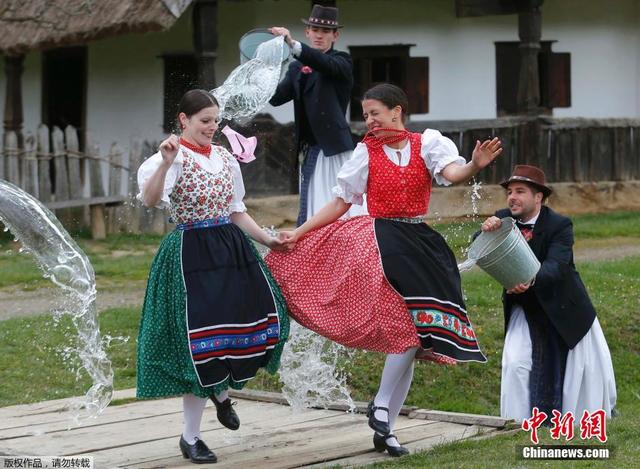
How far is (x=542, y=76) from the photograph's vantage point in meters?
17.2

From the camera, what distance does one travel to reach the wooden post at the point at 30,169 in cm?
1389

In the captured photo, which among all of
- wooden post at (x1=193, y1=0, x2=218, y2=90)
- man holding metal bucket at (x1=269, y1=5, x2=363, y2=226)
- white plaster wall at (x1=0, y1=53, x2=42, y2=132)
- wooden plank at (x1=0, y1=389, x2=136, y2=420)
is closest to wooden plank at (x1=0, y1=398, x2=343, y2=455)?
wooden plank at (x1=0, y1=389, x2=136, y2=420)

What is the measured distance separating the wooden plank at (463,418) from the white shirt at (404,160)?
47.4 inches

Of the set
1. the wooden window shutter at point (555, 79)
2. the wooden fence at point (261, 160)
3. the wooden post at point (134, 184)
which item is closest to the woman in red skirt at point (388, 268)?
the wooden fence at point (261, 160)

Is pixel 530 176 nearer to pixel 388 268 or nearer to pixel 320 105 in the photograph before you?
pixel 320 105

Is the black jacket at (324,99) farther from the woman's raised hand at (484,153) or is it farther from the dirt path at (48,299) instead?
the dirt path at (48,299)

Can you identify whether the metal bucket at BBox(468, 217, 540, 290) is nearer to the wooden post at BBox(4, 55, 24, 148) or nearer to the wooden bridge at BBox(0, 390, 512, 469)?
the wooden bridge at BBox(0, 390, 512, 469)

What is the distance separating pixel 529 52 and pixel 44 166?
6.14 metres

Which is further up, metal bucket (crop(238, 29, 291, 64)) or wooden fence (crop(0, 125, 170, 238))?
metal bucket (crop(238, 29, 291, 64))

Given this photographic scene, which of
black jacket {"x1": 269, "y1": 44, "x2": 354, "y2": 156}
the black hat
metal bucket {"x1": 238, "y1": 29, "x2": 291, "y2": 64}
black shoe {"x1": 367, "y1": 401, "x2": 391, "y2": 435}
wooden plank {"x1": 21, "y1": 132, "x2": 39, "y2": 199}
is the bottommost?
black shoe {"x1": 367, "y1": 401, "x2": 391, "y2": 435}

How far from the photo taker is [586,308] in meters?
→ 6.76

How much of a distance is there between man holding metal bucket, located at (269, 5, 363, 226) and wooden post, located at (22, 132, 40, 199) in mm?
7353

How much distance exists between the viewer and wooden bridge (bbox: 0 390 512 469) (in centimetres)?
547

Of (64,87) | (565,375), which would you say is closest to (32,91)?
(64,87)
